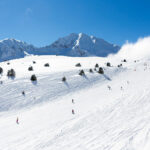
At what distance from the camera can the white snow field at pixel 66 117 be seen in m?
11.5

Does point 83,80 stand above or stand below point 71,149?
above

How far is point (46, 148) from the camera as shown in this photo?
11.2m

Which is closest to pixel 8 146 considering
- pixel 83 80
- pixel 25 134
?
pixel 25 134

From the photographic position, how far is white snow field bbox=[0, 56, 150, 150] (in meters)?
11.5

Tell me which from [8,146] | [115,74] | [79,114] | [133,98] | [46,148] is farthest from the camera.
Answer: [115,74]

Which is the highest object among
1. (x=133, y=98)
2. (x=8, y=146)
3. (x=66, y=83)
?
(x=66, y=83)

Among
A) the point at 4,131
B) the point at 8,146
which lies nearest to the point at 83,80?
the point at 4,131

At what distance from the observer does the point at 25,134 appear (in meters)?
14.5

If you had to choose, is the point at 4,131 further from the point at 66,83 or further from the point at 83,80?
the point at 83,80

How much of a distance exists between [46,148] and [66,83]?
69.5 feet

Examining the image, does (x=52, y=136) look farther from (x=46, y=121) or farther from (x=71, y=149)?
(x=46, y=121)

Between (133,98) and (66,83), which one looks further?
(66,83)

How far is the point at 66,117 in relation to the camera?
18016 mm

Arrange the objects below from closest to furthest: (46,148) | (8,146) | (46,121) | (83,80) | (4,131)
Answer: (46,148) < (8,146) < (4,131) < (46,121) < (83,80)
